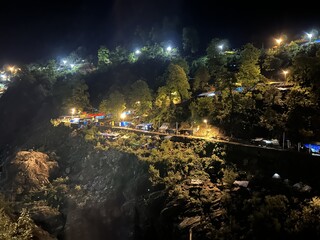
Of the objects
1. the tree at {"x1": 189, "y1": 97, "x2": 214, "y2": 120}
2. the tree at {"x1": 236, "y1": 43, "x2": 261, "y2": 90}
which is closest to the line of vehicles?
the tree at {"x1": 189, "y1": 97, "x2": 214, "y2": 120}

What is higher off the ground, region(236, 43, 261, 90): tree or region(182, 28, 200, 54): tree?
region(182, 28, 200, 54): tree

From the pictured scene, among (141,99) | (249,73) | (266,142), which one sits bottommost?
(266,142)

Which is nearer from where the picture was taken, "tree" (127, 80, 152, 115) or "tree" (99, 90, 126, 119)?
"tree" (127, 80, 152, 115)

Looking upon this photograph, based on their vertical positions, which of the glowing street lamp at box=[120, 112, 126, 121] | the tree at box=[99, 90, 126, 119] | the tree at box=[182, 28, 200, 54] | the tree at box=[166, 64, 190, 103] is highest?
the tree at box=[182, 28, 200, 54]

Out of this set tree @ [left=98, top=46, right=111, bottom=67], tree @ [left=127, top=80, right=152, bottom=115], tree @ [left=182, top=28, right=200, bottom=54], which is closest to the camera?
tree @ [left=127, top=80, right=152, bottom=115]

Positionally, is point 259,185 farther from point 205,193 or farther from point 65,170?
point 65,170

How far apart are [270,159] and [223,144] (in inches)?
343

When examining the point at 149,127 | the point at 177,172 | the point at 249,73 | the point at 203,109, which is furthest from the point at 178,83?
the point at 177,172

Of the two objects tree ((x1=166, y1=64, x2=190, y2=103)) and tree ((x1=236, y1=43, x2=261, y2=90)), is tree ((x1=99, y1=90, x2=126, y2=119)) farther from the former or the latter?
tree ((x1=236, y1=43, x2=261, y2=90))

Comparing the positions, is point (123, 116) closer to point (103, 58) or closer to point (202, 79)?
point (202, 79)

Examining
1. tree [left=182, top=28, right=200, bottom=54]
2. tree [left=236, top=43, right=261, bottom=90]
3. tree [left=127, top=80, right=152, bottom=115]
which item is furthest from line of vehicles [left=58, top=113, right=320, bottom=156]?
tree [left=182, top=28, right=200, bottom=54]

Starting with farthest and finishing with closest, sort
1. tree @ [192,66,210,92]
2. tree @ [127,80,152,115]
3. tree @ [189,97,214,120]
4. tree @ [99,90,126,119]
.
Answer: tree @ [99,90,126,119]
tree @ [127,80,152,115]
tree @ [192,66,210,92]
tree @ [189,97,214,120]

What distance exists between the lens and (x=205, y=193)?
36719 mm

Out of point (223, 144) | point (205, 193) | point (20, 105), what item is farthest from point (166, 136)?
point (20, 105)
